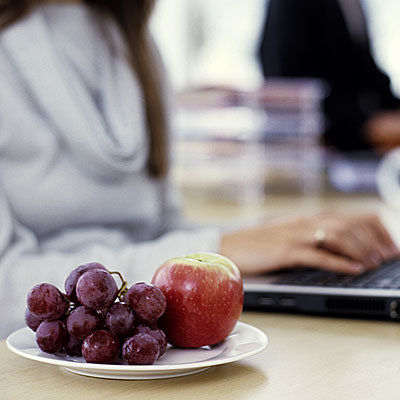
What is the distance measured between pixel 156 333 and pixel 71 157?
0.57 m

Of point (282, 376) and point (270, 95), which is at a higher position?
point (270, 95)

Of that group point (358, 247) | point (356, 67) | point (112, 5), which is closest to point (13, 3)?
point (112, 5)

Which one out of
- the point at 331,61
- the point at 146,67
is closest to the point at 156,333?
the point at 146,67

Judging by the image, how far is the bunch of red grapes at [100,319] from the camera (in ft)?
1.64

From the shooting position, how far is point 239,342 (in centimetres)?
57

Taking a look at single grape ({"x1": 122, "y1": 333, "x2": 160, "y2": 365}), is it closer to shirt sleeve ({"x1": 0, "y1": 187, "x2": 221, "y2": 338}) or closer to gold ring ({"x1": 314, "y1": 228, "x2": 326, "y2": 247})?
shirt sleeve ({"x1": 0, "y1": 187, "x2": 221, "y2": 338})

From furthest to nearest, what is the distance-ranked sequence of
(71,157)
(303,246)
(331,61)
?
(331,61), (71,157), (303,246)

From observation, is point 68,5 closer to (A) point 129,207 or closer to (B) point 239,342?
(A) point 129,207

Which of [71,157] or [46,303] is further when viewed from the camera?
[71,157]

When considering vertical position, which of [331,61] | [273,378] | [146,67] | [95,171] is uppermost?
[331,61]

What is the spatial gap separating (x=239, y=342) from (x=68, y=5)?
2.37 ft

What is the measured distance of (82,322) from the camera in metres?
0.50

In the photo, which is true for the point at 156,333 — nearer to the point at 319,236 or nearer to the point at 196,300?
the point at 196,300

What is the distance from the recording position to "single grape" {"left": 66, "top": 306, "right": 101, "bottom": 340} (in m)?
0.50
